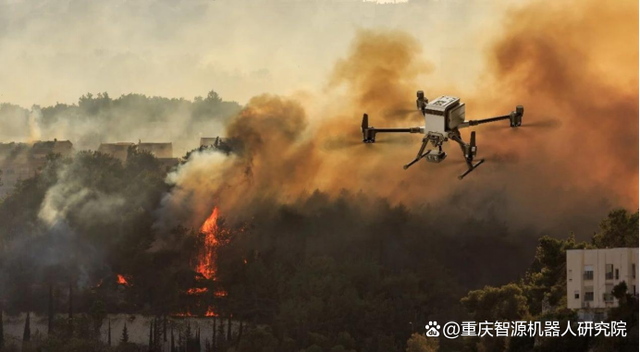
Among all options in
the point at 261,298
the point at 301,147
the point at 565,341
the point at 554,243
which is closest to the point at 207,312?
the point at 261,298

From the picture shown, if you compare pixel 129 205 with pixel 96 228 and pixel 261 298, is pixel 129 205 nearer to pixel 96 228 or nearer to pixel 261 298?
pixel 96 228

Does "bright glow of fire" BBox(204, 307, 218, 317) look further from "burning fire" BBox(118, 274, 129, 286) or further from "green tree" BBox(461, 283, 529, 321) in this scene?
"green tree" BBox(461, 283, 529, 321)

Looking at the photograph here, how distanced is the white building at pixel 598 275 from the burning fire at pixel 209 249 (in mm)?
39797

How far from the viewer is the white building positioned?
13800 cm

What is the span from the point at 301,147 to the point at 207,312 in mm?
15016

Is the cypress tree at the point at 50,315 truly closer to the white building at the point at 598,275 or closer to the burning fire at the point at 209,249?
the burning fire at the point at 209,249

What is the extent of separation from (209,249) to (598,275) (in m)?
43.4

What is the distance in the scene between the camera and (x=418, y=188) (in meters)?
172

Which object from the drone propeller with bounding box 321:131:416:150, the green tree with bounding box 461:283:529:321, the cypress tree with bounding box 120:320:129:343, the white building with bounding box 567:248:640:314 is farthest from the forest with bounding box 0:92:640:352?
the white building with bounding box 567:248:640:314

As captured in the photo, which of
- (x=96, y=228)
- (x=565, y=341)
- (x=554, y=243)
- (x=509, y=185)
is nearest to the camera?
(x=565, y=341)

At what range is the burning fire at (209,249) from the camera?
Answer: 568 feet

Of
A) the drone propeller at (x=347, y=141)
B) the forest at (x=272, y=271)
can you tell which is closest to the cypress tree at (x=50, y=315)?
the forest at (x=272, y=271)

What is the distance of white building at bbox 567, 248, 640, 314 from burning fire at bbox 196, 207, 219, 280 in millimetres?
39797

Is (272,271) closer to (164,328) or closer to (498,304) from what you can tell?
(164,328)
